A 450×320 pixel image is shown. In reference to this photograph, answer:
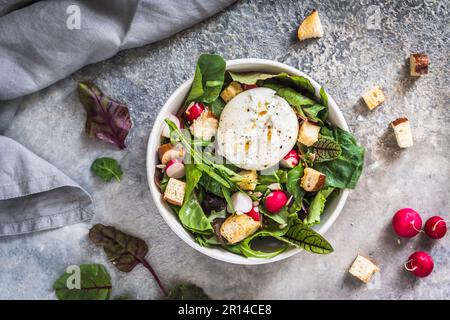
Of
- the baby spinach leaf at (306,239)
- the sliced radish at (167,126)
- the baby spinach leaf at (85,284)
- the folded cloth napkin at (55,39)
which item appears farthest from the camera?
the baby spinach leaf at (85,284)

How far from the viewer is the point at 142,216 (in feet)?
5.65

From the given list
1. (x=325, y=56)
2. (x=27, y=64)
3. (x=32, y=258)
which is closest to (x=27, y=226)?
(x=32, y=258)

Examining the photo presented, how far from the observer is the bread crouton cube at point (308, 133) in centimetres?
149

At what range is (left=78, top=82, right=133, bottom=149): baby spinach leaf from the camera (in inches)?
65.1

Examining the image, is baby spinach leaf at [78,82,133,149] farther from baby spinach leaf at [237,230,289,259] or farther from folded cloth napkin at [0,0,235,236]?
baby spinach leaf at [237,230,289,259]

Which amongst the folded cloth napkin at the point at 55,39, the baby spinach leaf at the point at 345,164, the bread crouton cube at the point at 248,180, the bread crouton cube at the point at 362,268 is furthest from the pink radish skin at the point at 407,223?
the folded cloth napkin at the point at 55,39

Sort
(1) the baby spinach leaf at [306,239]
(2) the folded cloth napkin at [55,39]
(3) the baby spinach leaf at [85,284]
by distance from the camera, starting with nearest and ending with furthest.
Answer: (1) the baby spinach leaf at [306,239], (2) the folded cloth napkin at [55,39], (3) the baby spinach leaf at [85,284]

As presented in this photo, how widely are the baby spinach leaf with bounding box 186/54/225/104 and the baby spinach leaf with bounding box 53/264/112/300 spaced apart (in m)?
0.65

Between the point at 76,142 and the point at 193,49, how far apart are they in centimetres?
48

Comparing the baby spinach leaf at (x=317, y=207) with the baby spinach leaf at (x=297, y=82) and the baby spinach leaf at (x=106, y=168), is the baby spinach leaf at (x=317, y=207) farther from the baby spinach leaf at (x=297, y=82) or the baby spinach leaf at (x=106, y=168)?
the baby spinach leaf at (x=106, y=168)

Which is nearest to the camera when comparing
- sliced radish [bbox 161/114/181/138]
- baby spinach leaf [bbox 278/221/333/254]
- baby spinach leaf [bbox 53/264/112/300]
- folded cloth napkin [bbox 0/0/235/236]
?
baby spinach leaf [bbox 278/221/333/254]

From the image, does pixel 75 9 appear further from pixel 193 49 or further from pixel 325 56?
pixel 325 56

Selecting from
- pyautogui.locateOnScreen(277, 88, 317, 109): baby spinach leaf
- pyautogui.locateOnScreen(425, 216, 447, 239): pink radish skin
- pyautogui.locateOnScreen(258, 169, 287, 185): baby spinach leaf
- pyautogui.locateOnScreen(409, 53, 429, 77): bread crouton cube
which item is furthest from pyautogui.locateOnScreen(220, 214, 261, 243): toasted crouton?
pyautogui.locateOnScreen(409, 53, 429, 77): bread crouton cube

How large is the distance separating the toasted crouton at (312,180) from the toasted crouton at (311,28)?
452mm
